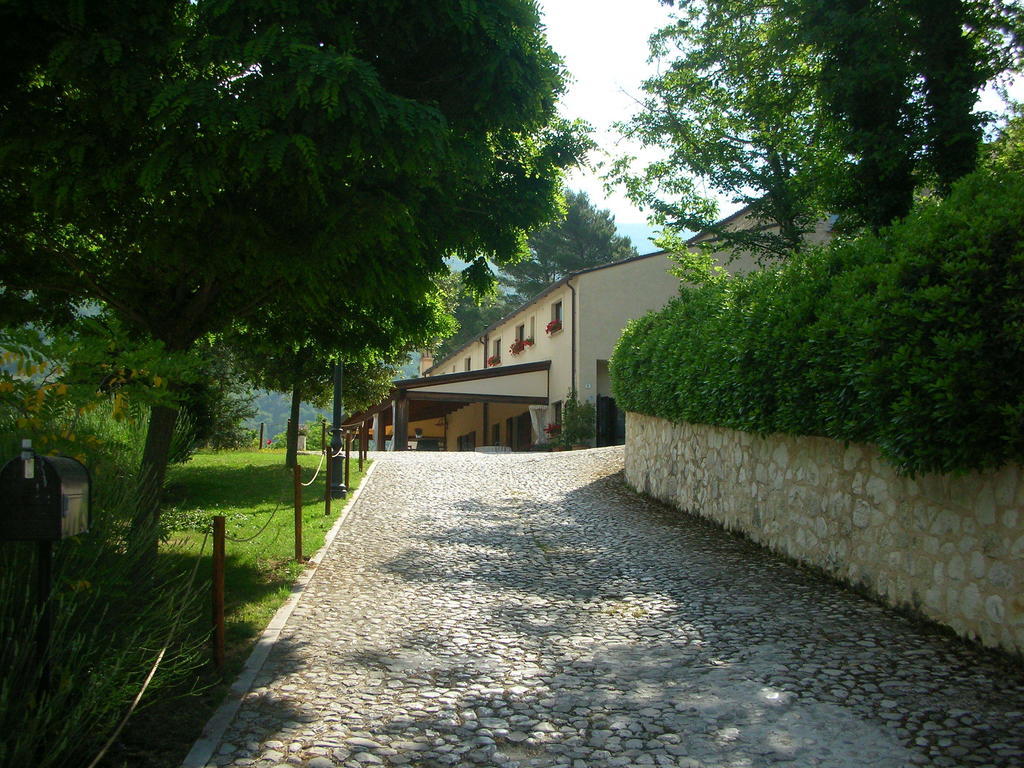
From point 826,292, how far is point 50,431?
6.37 m

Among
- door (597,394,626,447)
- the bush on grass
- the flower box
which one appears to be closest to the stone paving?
the bush on grass

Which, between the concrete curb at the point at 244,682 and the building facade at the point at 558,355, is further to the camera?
the building facade at the point at 558,355

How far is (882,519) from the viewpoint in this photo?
675cm

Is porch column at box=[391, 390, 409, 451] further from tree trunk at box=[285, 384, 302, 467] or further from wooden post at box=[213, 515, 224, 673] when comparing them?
wooden post at box=[213, 515, 224, 673]

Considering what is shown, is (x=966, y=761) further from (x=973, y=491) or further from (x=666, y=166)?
(x=666, y=166)

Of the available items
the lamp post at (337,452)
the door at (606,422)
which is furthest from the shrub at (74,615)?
the door at (606,422)

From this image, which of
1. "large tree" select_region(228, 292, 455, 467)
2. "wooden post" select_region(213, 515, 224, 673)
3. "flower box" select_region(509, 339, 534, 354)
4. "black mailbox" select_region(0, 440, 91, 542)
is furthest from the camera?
"flower box" select_region(509, 339, 534, 354)

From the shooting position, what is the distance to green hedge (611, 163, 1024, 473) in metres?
5.10

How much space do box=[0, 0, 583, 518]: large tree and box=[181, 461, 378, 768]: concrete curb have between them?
4.78 feet

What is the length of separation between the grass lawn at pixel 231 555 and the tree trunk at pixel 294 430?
35 centimetres

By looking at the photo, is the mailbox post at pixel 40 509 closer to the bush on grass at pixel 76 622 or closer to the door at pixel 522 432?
the bush on grass at pixel 76 622

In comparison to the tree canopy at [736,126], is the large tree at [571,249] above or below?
above

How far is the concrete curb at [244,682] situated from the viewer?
3.86 meters

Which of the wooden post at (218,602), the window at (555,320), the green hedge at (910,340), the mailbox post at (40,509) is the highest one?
the window at (555,320)
